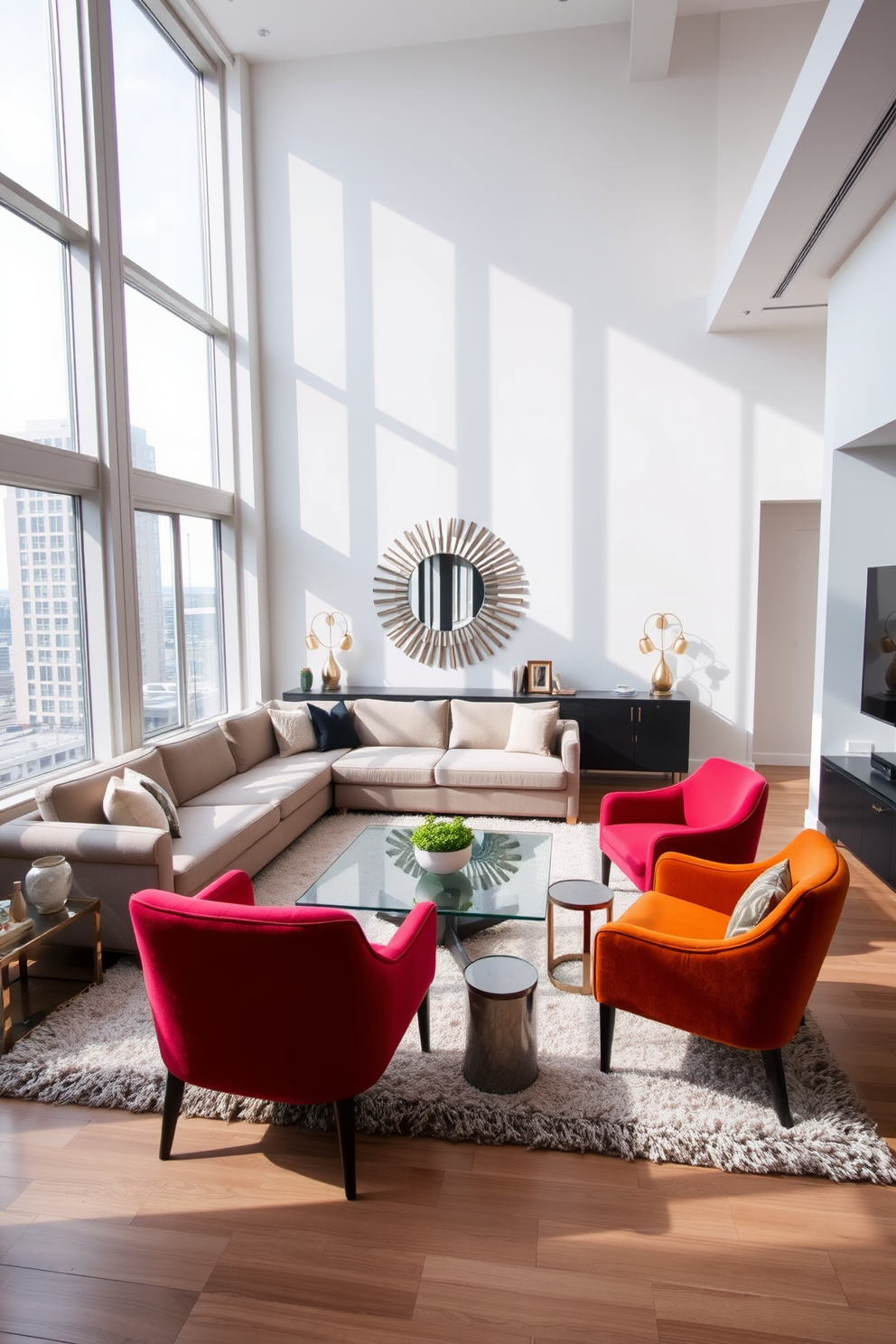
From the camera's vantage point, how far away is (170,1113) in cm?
232

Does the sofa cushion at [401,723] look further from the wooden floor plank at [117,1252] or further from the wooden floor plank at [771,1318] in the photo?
the wooden floor plank at [771,1318]

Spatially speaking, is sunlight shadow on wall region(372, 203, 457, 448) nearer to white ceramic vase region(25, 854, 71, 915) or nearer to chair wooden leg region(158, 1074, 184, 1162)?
white ceramic vase region(25, 854, 71, 915)

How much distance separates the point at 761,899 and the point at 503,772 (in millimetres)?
2887

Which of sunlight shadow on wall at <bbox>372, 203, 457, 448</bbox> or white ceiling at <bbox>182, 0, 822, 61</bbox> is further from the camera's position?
sunlight shadow on wall at <bbox>372, 203, 457, 448</bbox>

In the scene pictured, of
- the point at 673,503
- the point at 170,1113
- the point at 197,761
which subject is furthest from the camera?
the point at 673,503

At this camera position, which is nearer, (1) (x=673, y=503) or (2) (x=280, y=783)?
(2) (x=280, y=783)

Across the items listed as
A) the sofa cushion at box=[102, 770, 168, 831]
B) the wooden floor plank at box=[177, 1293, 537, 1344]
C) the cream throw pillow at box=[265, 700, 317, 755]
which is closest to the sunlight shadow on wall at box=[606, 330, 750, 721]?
the cream throw pillow at box=[265, 700, 317, 755]

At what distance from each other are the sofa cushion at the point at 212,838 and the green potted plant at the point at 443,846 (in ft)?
3.38

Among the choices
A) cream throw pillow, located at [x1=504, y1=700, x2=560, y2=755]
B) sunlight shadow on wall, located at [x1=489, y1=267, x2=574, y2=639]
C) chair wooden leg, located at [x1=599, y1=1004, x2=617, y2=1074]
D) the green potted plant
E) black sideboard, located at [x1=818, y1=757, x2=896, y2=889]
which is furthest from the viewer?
sunlight shadow on wall, located at [x1=489, y1=267, x2=574, y2=639]

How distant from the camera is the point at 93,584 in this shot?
4.70 metres

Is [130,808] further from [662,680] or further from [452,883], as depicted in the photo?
[662,680]

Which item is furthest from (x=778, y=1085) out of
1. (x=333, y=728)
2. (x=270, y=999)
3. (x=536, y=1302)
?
(x=333, y=728)

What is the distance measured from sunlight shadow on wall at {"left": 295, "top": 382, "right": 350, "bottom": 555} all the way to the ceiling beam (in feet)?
10.6

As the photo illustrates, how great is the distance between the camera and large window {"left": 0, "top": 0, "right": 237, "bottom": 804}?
4.18 metres
